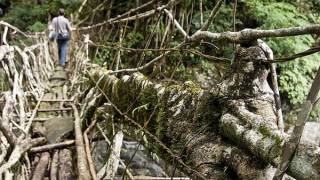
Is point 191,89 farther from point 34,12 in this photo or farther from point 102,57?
point 34,12

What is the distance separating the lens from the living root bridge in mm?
1213

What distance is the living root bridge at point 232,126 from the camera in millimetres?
1213

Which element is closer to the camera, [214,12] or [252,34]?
[252,34]

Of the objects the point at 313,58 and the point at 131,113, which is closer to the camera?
the point at 131,113

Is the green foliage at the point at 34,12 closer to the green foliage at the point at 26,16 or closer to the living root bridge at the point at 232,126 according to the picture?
the green foliage at the point at 26,16

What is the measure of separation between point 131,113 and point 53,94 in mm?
3578

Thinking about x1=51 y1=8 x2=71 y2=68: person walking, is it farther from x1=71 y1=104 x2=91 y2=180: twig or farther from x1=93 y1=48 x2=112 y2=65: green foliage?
x1=71 y1=104 x2=91 y2=180: twig

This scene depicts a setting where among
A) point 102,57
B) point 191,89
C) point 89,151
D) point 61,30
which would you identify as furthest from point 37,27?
point 191,89

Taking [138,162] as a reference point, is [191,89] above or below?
above

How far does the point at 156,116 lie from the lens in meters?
2.04

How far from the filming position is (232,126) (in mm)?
1448

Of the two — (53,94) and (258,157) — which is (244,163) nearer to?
(258,157)

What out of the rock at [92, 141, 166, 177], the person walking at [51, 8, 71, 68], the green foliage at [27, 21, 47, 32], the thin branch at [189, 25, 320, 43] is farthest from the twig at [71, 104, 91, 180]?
the green foliage at [27, 21, 47, 32]

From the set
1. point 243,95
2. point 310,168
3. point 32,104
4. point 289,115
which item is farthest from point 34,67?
point 310,168
